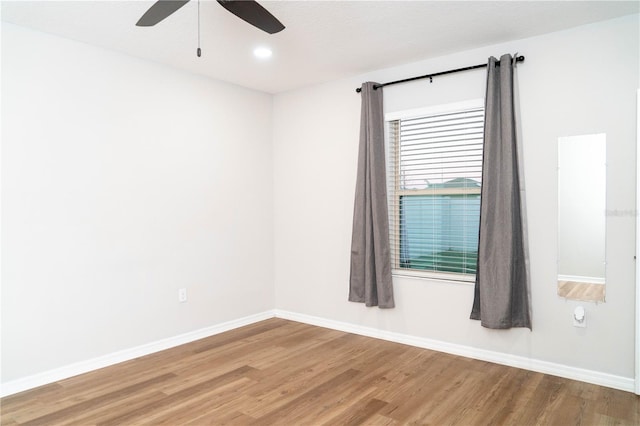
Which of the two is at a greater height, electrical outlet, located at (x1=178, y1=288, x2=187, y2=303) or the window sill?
the window sill

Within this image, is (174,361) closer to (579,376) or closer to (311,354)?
(311,354)

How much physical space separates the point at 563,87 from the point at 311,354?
3000 millimetres

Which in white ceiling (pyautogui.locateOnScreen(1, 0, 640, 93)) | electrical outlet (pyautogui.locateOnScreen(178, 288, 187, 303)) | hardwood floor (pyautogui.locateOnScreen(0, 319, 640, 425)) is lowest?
hardwood floor (pyautogui.locateOnScreen(0, 319, 640, 425))

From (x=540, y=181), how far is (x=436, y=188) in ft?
2.90

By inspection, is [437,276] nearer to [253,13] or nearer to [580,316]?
[580,316]

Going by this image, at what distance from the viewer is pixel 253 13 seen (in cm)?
227

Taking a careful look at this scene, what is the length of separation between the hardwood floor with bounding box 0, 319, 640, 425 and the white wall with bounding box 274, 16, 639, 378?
0.29 m

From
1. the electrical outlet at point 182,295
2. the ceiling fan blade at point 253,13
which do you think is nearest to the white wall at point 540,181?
the electrical outlet at point 182,295

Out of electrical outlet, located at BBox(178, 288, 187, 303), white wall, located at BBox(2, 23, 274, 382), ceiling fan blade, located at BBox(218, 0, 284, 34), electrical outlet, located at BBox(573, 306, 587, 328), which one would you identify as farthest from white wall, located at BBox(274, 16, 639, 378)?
ceiling fan blade, located at BBox(218, 0, 284, 34)

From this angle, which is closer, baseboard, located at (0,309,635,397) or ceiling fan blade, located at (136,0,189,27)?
ceiling fan blade, located at (136,0,189,27)

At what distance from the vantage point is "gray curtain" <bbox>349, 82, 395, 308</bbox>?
4.16 meters

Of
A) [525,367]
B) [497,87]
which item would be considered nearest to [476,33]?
[497,87]

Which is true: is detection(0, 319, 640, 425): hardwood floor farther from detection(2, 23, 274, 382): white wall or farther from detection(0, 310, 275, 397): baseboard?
detection(2, 23, 274, 382): white wall

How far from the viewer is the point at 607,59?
3.14 metres
